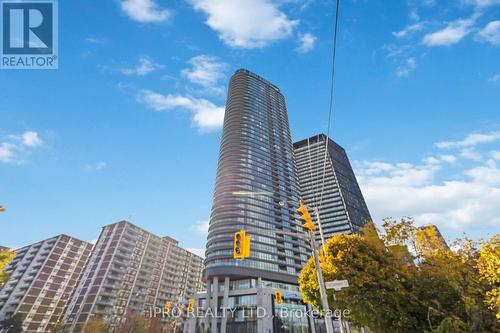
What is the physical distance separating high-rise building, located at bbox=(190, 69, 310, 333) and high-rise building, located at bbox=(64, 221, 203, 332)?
19101 mm

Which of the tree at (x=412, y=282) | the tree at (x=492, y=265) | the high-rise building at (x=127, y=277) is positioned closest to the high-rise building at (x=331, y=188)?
the high-rise building at (x=127, y=277)

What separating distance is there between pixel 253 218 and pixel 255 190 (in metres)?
10.7

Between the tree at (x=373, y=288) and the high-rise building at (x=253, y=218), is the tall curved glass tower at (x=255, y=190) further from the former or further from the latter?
the tree at (x=373, y=288)

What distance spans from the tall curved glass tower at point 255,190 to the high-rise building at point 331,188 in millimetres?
18293

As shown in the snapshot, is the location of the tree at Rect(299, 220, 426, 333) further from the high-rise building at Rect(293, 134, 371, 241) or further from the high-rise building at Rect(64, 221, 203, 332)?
the high-rise building at Rect(293, 134, 371, 241)

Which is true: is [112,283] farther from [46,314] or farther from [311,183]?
[311,183]

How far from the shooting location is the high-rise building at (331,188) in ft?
387

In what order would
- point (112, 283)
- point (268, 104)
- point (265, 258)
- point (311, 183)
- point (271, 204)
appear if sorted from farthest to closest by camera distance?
1. point (311, 183)
2. point (268, 104)
3. point (271, 204)
4. point (112, 283)
5. point (265, 258)

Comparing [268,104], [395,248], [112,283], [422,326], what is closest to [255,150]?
[268,104]

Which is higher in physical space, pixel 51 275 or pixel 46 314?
pixel 51 275

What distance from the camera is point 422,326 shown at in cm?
1791

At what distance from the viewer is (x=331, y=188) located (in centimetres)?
13038

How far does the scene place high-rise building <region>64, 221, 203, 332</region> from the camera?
76.2m

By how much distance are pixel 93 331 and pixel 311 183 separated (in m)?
108
